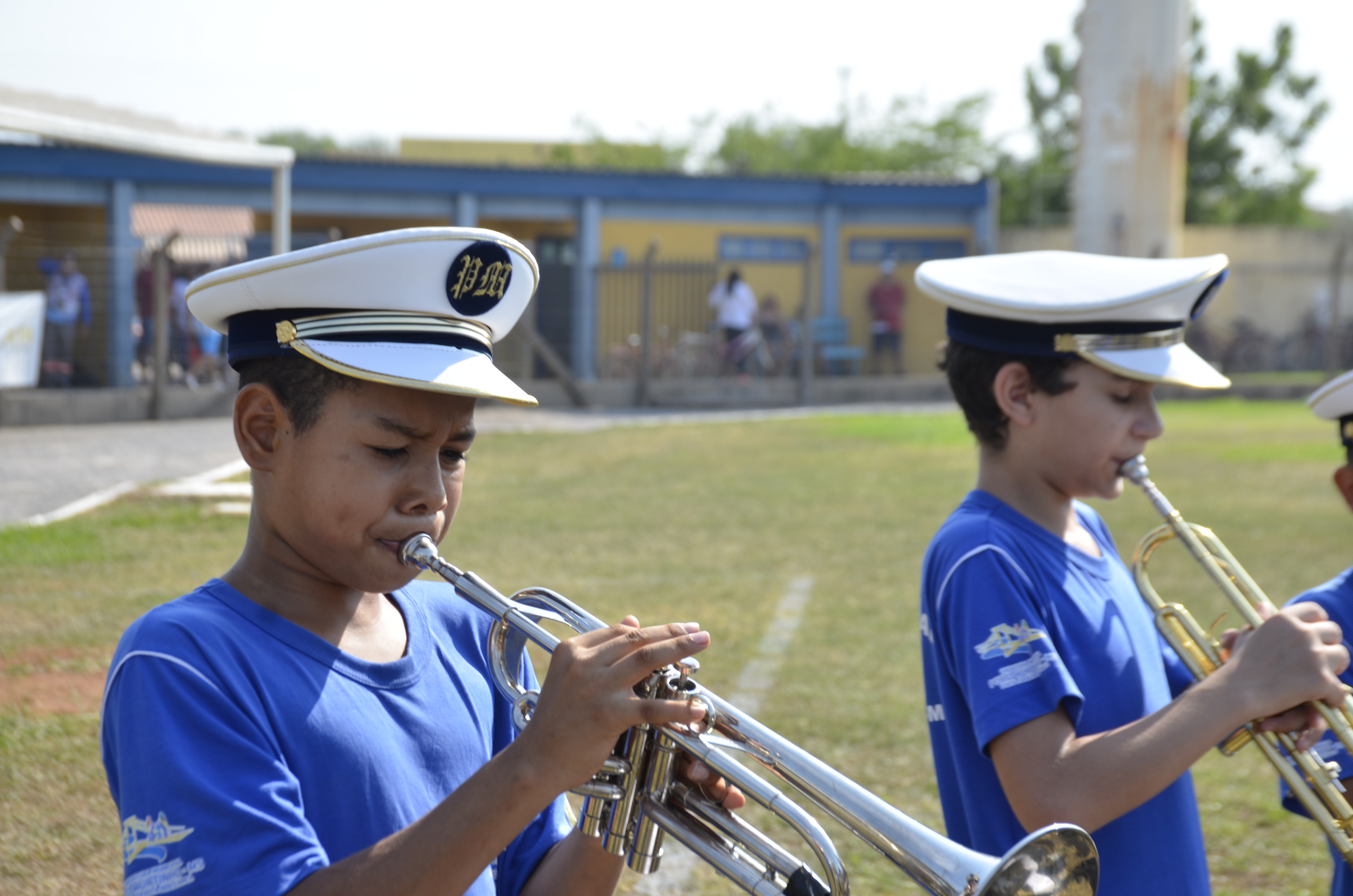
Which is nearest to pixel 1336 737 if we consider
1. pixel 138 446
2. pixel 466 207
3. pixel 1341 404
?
pixel 1341 404

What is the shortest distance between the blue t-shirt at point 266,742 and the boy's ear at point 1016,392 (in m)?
1.18

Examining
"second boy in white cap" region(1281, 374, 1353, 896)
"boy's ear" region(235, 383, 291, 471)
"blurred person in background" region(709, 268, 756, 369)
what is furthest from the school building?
"second boy in white cap" region(1281, 374, 1353, 896)

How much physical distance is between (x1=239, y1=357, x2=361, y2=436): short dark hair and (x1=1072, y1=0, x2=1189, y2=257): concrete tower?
24.2 m

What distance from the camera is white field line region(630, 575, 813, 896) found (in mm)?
3924

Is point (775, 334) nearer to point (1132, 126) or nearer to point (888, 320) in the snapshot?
point (888, 320)

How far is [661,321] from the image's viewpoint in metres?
22.1

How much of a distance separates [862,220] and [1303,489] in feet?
56.9

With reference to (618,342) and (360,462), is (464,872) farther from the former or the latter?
(618,342)

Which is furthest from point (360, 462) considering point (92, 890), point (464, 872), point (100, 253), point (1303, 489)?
point (100, 253)

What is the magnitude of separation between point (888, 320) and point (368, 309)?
25319mm

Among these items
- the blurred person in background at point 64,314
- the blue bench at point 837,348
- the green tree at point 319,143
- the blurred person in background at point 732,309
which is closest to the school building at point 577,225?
the blurred person in background at point 64,314

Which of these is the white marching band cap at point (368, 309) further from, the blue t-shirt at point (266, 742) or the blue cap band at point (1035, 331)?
the blue cap band at point (1035, 331)

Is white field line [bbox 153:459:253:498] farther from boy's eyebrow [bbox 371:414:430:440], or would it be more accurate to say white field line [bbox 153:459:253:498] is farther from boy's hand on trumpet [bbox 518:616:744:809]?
boy's hand on trumpet [bbox 518:616:744:809]

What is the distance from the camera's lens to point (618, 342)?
74.3ft
